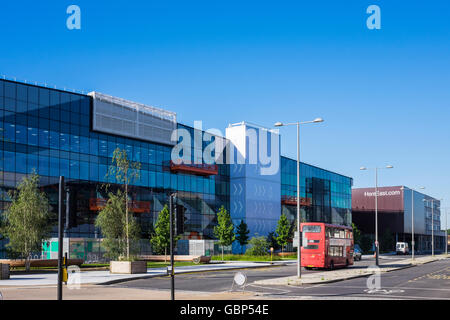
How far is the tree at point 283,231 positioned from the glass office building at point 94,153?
8.18m

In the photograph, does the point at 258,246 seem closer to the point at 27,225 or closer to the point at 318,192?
the point at 318,192

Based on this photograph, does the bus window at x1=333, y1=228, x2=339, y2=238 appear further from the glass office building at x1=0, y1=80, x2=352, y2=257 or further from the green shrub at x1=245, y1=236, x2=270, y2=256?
the green shrub at x1=245, y1=236, x2=270, y2=256

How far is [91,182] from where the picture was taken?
60.2 metres

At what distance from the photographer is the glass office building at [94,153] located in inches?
2095

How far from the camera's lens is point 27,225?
41969 millimetres

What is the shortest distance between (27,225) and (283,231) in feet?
150

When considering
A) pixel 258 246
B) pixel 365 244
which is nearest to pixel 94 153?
pixel 258 246

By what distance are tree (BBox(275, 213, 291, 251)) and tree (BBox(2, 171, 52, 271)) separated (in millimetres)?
43473

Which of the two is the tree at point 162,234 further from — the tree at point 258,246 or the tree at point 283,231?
the tree at point 283,231

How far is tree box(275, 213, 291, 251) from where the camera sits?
79750mm

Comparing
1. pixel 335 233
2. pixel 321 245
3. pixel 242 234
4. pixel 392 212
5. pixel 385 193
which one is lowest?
pixel 242 234

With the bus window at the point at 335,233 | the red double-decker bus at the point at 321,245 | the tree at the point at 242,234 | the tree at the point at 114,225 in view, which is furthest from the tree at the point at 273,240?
the tree at the point at 114,225
